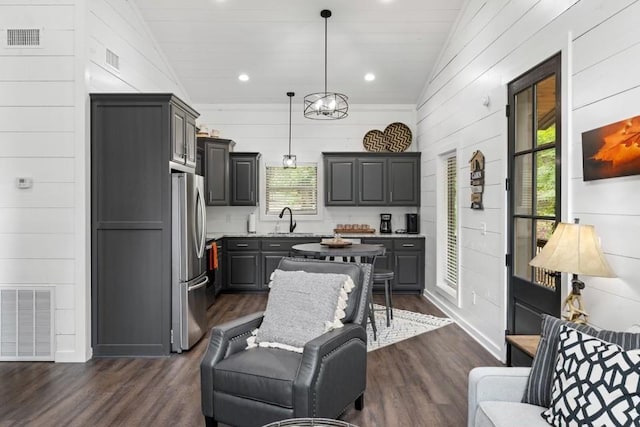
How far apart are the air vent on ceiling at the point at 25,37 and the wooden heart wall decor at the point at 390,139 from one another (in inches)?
186

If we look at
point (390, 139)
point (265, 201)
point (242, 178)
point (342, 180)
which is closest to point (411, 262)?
point (342, 180)

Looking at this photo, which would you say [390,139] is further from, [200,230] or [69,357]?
[69,357]

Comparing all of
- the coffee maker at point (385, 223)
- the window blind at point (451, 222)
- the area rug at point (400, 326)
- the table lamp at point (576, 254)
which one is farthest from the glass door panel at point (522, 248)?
the coffee maker at point (385, 223)

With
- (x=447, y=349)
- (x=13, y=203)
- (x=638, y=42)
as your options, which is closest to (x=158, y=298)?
(x=13, y=203)

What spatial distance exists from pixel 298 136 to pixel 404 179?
6.30ft

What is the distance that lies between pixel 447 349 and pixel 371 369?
94 cm

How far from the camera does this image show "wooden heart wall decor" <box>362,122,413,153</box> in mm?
7113

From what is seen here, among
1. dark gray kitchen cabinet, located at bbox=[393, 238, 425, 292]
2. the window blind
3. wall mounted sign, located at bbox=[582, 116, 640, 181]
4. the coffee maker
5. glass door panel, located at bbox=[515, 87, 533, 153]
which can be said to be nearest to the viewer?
wall mounted sign, located at bbox=[582, 116, 640, 181]

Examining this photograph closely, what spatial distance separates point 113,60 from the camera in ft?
14.4

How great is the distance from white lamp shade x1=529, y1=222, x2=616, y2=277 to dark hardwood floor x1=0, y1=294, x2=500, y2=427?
1.21m

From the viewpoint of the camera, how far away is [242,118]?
23.7ft

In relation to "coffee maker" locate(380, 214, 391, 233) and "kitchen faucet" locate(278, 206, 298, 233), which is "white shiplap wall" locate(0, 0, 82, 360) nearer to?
"kitchen faucet" locate(278, 206, 298, 233)

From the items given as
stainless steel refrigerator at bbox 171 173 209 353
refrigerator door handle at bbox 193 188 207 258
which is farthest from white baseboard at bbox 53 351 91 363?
refrigerator door handle at bbox 193 188 207 258

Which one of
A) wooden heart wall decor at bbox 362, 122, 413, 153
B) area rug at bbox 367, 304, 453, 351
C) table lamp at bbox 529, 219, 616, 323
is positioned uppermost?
wooden heart wall decor at bbox 362, 122, 413, 153
